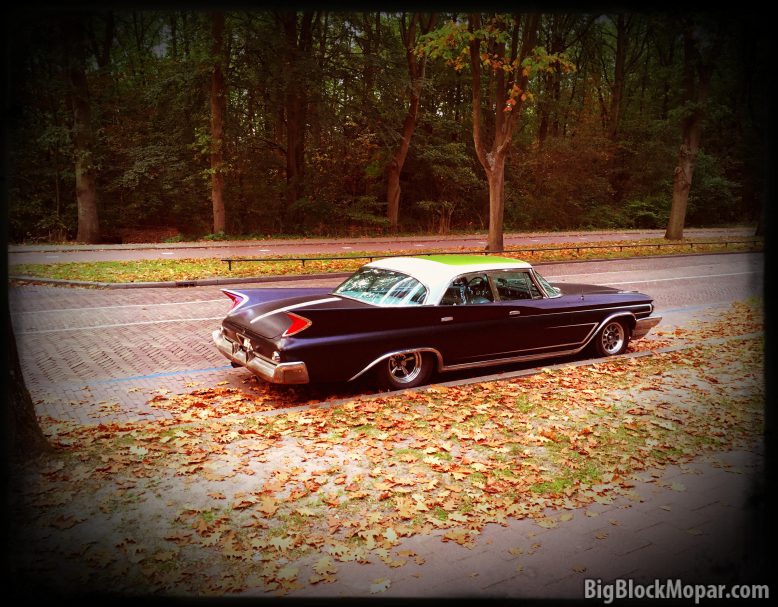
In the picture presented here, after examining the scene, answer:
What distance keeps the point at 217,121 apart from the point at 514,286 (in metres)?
21.5

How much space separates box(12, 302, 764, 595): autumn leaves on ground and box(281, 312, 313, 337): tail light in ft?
2.60

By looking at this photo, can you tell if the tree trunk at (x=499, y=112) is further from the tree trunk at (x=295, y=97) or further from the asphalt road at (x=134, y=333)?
the tree trunk at (x=295, y=97)

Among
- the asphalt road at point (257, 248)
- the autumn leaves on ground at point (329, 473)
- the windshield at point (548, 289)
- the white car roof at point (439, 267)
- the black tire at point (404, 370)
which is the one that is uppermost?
the white car roof at point (439, 267)

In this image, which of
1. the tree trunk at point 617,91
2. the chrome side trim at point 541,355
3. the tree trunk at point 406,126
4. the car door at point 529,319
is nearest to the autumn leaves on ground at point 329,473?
the chrome side trim at point 541,355

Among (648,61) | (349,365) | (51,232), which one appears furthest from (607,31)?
(349,365)

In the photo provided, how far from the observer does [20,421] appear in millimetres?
4215

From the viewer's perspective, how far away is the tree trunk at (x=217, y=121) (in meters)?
24.0

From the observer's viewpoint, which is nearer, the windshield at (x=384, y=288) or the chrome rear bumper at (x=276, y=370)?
the chrome rear bumper at (x=276, y=370)

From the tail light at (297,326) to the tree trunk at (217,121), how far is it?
70.7 ft

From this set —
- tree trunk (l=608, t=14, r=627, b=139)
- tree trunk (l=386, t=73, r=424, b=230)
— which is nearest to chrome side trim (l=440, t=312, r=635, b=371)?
tree trunk (l=386, t=73, r=424, b=230)

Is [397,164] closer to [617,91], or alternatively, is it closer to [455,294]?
[617,91]

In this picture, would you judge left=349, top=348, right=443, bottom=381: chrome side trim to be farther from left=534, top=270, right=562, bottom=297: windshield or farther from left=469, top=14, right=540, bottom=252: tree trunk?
left=469, top=14, right=540, bottom=252: tree trunk

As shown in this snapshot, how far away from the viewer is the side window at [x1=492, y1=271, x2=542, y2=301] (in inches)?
276

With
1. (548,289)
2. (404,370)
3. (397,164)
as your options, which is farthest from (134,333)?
(397,164)
